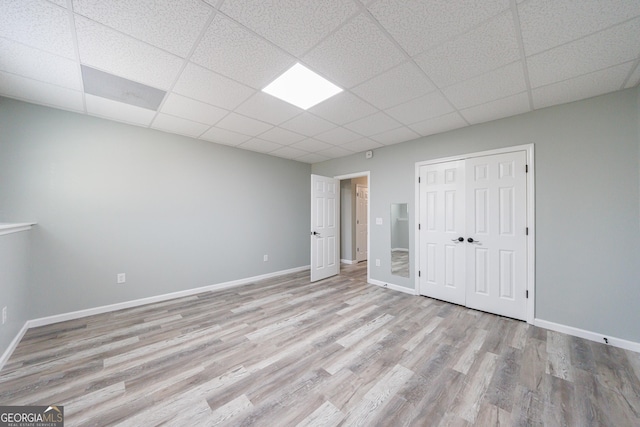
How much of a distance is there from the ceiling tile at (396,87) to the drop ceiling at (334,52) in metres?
0.01

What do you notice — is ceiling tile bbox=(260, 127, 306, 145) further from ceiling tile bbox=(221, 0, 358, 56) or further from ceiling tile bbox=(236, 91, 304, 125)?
ceiling tile bbox=(221, 0, 358, 56)

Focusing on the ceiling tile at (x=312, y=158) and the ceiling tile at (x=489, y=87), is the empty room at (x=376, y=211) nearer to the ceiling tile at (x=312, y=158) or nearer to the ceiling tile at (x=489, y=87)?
the ceiling tile at (x=489, y=87)

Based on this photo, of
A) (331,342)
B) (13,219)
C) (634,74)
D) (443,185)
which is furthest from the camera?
(443,185)

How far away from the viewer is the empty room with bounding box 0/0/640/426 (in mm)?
1521

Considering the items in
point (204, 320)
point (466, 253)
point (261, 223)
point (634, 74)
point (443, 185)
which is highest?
point (634, 74)

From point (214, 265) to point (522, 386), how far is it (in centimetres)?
421

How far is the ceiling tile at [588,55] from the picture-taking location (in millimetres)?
1582

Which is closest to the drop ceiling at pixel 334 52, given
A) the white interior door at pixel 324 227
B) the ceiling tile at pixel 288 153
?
the ceiling tile at pixel 288 153

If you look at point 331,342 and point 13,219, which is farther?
point 13,219

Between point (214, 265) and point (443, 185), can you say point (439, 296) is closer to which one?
point (443, 185)

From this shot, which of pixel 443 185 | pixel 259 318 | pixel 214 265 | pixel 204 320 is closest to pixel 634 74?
pixel 443 185

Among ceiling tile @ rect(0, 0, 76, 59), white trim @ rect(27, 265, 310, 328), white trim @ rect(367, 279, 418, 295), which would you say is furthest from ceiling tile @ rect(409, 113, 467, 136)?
white trim @ rect(27, 265, 310, 328)

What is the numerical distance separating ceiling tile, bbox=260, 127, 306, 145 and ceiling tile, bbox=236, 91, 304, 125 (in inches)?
15.8

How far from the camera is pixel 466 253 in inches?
127
